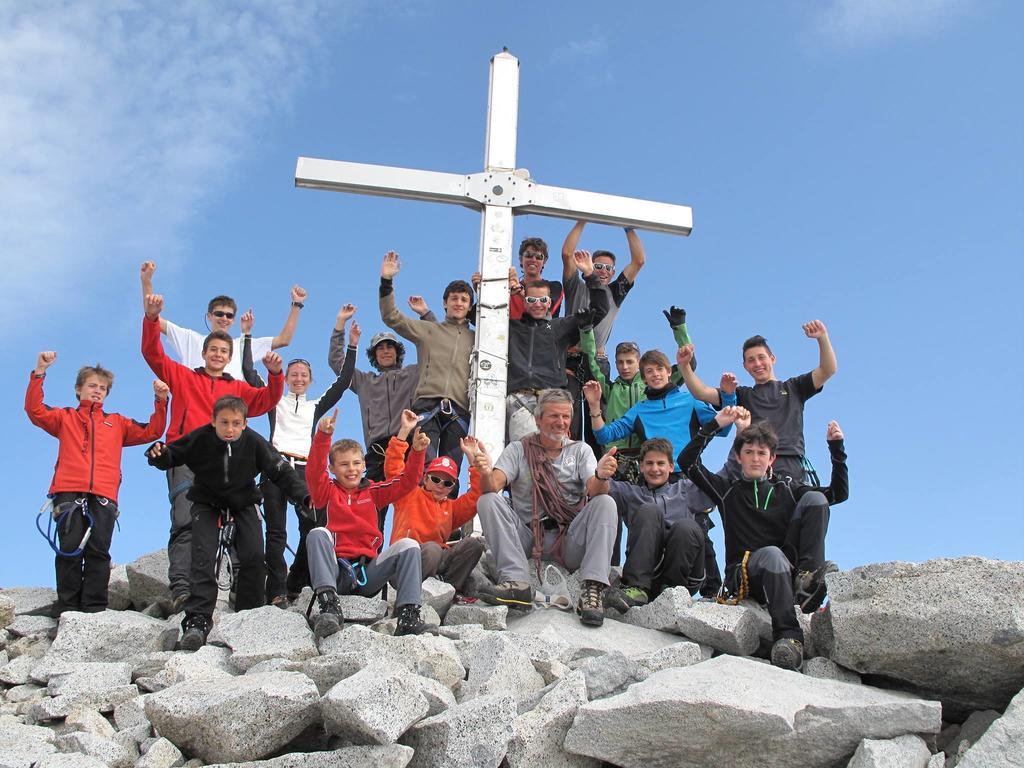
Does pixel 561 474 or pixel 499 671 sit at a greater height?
pixel 561 474

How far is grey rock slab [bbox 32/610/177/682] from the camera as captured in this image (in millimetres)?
6930

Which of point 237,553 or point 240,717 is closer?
point 240,717

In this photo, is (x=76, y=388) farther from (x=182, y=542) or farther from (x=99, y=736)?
(x=99, y=736)

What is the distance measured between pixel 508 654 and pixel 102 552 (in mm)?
3385

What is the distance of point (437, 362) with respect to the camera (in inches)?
364

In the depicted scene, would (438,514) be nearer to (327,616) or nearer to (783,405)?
(327,616)

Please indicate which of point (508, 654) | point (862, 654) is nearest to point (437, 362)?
point (508, 654)

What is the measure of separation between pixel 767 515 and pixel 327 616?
3.04 meters

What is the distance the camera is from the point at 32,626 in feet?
24.8

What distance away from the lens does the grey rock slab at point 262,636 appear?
6172 mm

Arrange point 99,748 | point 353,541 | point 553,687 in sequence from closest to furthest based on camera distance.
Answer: point 99,748 → point 553,687 → point 353,541

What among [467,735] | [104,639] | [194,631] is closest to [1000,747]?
[467,735]

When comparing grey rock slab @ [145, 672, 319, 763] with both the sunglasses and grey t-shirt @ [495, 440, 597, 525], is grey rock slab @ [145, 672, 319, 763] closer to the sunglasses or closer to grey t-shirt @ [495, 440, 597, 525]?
the sunglasses

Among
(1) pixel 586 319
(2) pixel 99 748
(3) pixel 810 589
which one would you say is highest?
(1) pixel 586 319
